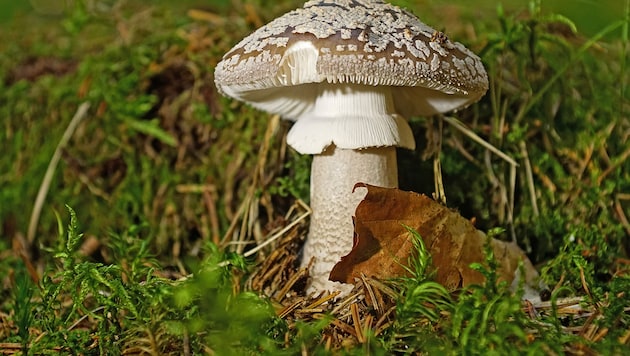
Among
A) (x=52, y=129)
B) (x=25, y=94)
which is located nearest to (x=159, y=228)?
(x=52, y=129)

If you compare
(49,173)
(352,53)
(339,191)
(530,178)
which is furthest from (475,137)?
(49,173)

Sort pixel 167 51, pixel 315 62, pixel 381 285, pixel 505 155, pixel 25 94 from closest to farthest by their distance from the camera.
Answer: pixel 315 62
pixel 381 285
pixel 505 155
pixel 167 51
pixel 25 94

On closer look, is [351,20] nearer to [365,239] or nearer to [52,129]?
[365,239]

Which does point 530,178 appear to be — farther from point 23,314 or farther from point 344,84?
point 23,314

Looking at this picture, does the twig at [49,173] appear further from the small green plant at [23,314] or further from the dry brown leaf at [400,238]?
the dry brown leaf at [400,238]

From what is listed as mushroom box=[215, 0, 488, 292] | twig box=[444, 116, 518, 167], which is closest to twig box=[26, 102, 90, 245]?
mushroom box=[215, 0, 488, 292]

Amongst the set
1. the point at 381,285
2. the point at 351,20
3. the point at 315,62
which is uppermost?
the point at 351,20

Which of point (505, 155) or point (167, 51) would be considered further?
point (167, 51)
